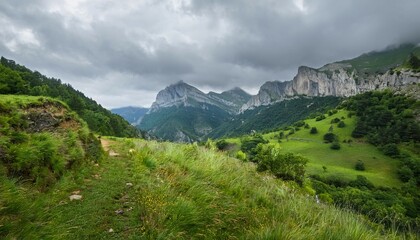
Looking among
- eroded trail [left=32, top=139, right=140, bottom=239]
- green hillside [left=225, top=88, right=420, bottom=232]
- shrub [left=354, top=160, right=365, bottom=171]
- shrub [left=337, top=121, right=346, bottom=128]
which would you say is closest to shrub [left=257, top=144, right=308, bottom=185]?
eroded trail [left=32, top=139, right=140, bottom=239]

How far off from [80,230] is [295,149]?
126 meters

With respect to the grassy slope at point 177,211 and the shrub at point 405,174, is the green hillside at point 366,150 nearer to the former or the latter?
the shrub at point 405,174

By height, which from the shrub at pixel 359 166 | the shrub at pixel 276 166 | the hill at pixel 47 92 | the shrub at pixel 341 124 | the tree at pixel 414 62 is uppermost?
the tree at pixel 414 62

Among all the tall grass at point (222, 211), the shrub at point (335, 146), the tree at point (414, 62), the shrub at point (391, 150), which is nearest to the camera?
the tall grass at point (222, 211)

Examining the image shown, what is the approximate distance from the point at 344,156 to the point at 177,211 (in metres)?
122

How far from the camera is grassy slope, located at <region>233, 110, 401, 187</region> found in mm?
92125

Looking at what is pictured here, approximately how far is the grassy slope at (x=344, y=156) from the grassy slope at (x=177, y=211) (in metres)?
82.6

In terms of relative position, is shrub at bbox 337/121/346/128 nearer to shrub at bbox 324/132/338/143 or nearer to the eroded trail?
shrub at bbox 324/132/338/143

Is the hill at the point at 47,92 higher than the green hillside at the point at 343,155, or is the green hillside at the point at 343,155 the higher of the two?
the hill at the point at 47,92

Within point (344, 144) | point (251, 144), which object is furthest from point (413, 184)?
point (251, 144)

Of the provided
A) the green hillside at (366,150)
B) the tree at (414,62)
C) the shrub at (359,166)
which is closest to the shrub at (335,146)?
the green hillside at (366,150)

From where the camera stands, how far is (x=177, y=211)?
16.6ft

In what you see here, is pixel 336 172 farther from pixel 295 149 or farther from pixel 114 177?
pixel 114 177

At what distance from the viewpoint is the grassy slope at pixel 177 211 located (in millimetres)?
4496
